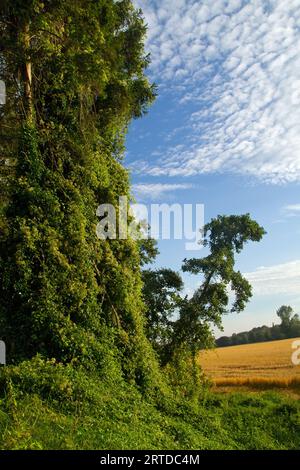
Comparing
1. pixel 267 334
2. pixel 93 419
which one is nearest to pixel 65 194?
pixel 93 419

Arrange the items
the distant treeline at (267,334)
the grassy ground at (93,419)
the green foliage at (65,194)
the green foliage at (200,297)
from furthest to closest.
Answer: the distant treeline at (267,334) → the green foliage at (200,297) → the green foliage at (65,194) → the grassy ground at (93,419)

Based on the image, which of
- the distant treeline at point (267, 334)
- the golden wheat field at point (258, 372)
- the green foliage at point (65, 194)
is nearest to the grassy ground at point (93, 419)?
the green foliage at point (65, 194)

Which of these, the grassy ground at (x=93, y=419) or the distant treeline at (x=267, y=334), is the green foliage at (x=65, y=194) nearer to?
the grassy ground at (x=93, y=419)

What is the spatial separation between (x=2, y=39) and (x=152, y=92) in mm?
6888

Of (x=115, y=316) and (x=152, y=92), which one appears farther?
(x=152, y=92)

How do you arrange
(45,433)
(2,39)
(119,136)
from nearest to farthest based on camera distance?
(45,433), (2,39), (119,136)

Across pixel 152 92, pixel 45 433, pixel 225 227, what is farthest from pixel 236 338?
pixel 45 433

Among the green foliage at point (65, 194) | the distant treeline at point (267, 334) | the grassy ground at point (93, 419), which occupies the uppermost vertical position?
the green foliage at point (65, 194)

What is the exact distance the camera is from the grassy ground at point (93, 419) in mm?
7332

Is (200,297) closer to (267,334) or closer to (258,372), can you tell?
(258,372)

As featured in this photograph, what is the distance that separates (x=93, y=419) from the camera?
896cm

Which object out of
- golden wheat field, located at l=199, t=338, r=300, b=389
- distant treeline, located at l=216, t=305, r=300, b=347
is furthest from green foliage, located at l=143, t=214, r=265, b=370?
distant treeline, located at l=216, t=305, r=300, b=347

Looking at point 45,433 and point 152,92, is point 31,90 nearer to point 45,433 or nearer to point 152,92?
point 152,92

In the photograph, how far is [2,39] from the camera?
A: 44.5 ft
